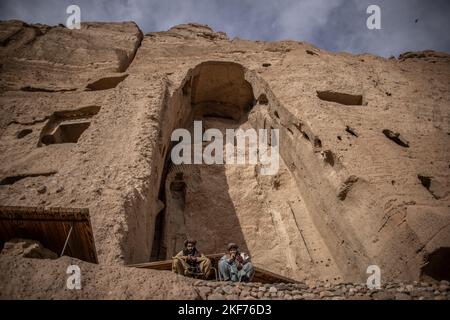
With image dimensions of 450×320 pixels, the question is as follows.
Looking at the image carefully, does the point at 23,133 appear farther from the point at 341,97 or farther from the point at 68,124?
the point at 341,97

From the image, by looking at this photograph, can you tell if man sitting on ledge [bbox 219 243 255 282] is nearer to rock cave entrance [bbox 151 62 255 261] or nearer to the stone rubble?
the stone rubble

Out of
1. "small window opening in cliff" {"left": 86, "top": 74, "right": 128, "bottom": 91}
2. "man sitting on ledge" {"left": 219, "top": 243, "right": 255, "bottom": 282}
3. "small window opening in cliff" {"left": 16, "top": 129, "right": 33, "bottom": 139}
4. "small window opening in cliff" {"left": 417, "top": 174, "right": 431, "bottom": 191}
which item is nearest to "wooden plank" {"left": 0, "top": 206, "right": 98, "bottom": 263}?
"man sitting on ledge" {"left": 219, "top": 243, "right": 255, "bottom": 282}

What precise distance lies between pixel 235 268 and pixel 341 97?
22.0 ft

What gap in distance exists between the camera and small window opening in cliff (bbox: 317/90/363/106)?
31.9 feet

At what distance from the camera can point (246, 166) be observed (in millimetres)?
9828

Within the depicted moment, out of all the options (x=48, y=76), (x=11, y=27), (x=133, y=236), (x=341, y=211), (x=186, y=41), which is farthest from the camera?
(x=186, y=41)

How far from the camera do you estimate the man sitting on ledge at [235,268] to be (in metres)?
4.70

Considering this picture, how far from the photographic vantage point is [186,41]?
13930mm

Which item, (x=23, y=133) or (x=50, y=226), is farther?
(x=23, y=133)

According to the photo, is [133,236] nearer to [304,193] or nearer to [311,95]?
[304,193]

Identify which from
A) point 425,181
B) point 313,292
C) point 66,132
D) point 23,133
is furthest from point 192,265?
point 66,132

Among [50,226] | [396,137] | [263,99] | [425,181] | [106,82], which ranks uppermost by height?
[106,82]

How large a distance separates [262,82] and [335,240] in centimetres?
569
